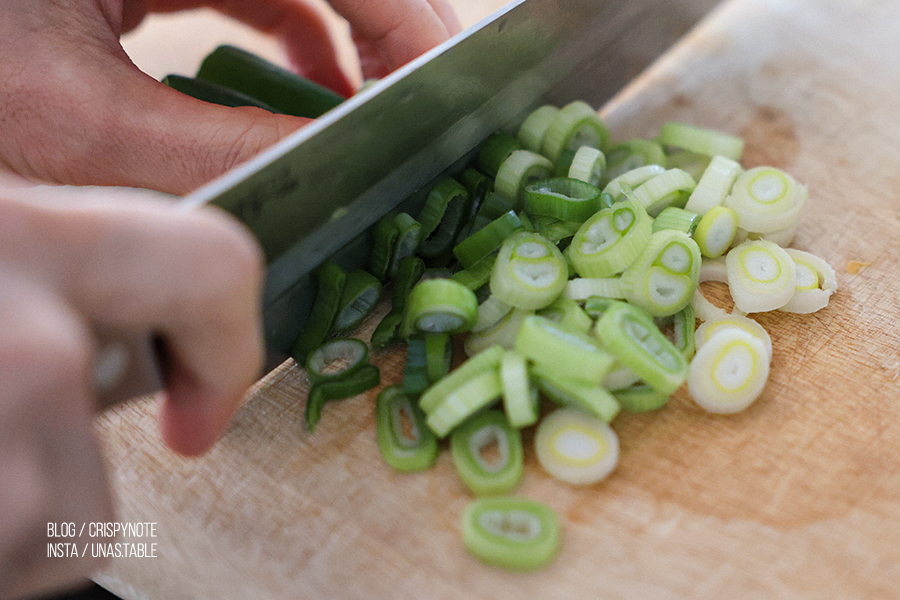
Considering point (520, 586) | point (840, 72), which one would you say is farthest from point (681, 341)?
point (840, 72)

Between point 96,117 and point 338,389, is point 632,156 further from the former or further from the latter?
point 96,117

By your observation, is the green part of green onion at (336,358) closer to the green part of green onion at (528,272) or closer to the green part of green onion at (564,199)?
the green part of green onion at (528,272)

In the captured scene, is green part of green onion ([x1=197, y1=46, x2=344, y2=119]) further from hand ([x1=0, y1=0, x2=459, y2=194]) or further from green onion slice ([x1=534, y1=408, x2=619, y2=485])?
green onion slice ([x1=534, y1=408, x2=619, y2=485])

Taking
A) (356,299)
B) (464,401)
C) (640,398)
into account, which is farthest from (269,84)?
(640,398)

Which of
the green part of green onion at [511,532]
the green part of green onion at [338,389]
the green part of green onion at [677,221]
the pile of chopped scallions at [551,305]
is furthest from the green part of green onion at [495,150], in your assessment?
the green part of green onion at [511,532]

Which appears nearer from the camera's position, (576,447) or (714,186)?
(576,447)
